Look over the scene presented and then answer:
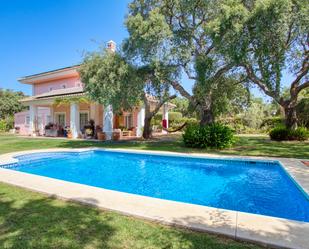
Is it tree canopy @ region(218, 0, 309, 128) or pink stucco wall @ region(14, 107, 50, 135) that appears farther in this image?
pink stucco wall @ region(14, 107, 50, 135)

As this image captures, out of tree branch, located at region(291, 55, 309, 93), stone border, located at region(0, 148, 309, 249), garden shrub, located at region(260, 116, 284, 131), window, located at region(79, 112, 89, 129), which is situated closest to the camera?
stone border, located at region(0, 148, 309, 249)

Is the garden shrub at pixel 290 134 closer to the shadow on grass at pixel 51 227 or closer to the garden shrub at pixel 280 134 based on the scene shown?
the garden shrub at pixel 280 134

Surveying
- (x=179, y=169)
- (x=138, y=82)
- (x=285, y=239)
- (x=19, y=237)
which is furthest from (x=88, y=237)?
(x=138, y=82)

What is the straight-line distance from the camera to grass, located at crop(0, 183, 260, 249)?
11.0ft

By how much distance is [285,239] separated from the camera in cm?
343

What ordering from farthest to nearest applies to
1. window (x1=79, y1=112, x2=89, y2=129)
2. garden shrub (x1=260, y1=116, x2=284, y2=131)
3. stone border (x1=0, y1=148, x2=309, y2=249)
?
garden shrub (x1=260, y1=116, x2=284, y2=131), window (x1=79, y1=112, x2=89, y2=129), stone border (x1=0, y1=148, x2=309, y2=249)

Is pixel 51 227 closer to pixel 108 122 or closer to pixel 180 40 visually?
pixel 180 40

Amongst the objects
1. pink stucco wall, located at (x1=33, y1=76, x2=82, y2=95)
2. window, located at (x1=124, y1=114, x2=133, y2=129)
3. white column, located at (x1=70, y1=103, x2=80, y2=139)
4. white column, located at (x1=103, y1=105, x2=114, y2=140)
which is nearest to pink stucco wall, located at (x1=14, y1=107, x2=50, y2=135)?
pink stucco wall, located at (x1=33, y1=76, x2=82, y2=95)

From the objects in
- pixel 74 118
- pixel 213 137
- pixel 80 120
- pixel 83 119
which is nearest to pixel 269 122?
pixel 213 137

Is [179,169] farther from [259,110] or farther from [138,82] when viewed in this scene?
[259,110]

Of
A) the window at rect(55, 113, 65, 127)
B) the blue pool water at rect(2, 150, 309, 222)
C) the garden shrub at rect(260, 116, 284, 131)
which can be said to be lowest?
the blue pool water at rect(2, 150, 309, 222)

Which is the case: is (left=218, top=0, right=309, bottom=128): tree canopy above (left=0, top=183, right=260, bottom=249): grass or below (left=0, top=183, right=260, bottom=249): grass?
above

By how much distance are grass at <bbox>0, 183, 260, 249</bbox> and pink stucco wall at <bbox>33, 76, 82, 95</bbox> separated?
70.8ft

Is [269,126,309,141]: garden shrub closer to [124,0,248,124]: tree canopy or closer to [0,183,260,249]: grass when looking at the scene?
[124,0,248,124]: tree canopy
